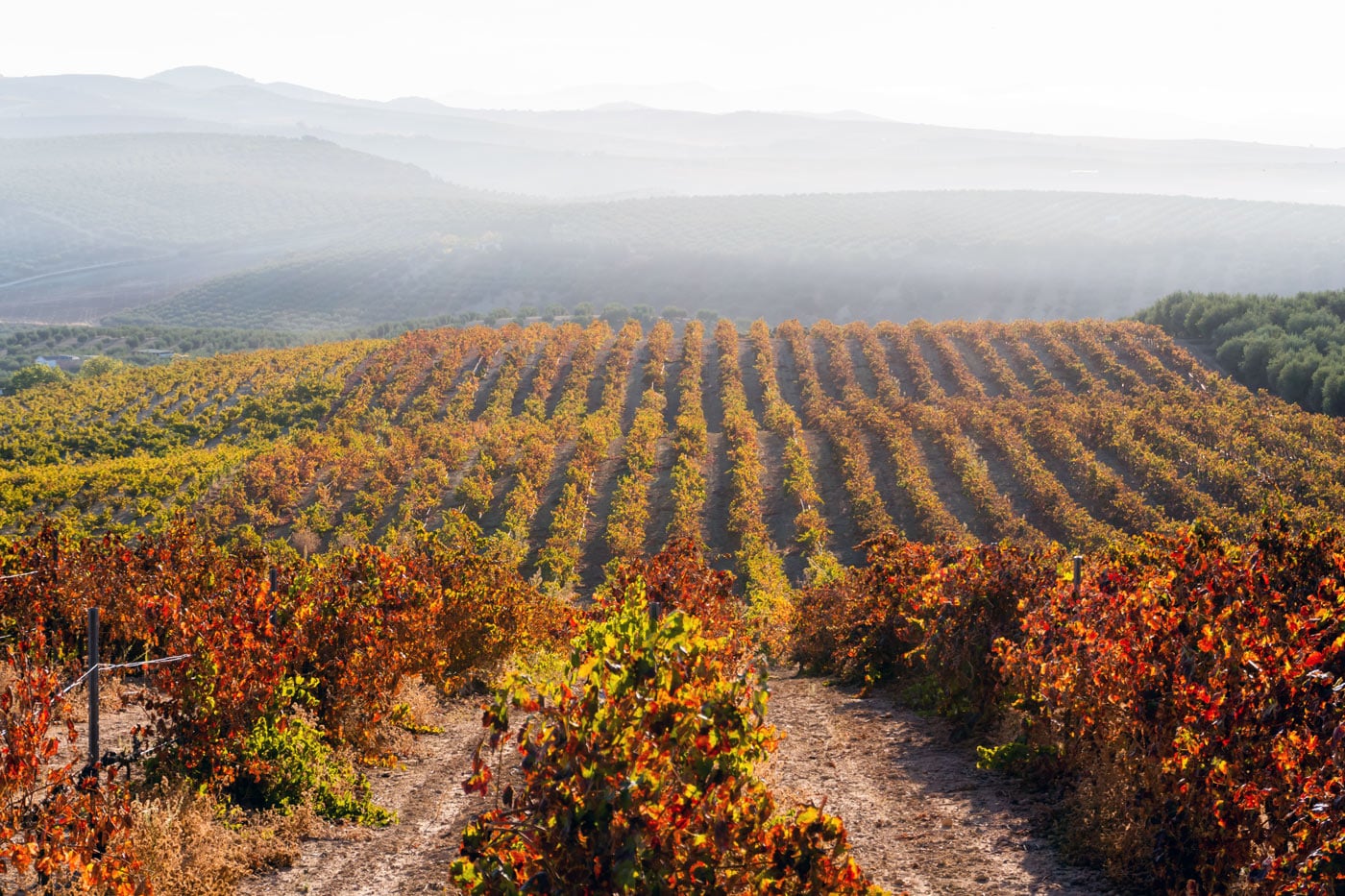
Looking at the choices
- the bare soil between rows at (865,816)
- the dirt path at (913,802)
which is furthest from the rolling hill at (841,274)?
the bare soil between rows at (865,816)

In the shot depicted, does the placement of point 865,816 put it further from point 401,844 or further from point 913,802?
point 401,844

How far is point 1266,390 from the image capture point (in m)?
47.4

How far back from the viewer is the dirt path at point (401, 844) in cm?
859

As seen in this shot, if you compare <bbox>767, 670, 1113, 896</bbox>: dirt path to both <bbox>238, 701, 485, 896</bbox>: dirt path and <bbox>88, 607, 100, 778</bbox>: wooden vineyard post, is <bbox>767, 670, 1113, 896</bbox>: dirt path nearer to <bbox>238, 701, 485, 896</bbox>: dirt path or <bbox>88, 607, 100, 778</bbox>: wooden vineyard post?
<bbox>238, 701, 485, 896</bbox>: dirt path

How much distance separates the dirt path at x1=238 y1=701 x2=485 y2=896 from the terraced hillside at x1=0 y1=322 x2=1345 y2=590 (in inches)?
637

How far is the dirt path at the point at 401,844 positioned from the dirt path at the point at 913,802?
2.86 meters

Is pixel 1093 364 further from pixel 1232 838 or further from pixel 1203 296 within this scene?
pixel 1232 838

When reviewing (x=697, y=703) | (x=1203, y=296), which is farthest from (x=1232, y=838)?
(x=1203, y=296)

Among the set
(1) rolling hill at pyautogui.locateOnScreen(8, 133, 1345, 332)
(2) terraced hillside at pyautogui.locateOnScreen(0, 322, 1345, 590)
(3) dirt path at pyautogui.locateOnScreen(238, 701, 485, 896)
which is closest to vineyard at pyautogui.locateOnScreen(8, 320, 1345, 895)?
(2) terraced hillside at pyautogui.locateOnScreen(0, 322, 1345, 590)

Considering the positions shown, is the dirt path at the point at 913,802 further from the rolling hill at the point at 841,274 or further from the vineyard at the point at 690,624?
the rolling hill at the point at 841,274

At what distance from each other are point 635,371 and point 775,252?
134 meters

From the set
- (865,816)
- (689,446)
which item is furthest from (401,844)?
(689,446)

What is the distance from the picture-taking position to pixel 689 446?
40281 mm

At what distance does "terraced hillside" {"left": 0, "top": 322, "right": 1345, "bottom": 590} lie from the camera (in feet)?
108
